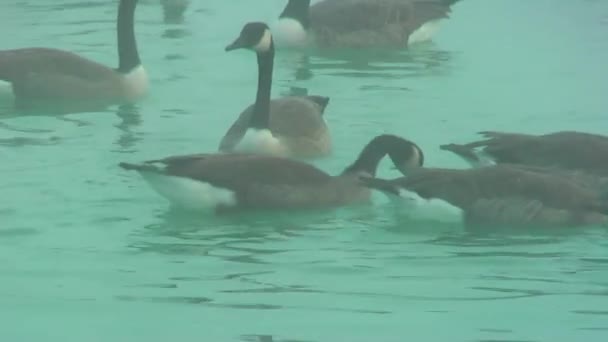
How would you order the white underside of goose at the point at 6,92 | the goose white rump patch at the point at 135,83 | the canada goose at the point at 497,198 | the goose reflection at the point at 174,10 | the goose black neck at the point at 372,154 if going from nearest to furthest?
the canada goose at the point at 497,198, the goose black neck at the point at 372,154, the white underside of goose at the point at 6,92, the goose white rump patch at the point at 135,83, the goose reflection at the point at 174,10

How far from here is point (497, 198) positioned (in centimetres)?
1004

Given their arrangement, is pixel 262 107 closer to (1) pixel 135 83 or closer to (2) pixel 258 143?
(2) pixel 258 143

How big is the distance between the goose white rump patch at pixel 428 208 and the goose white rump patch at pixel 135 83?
491 centimetres

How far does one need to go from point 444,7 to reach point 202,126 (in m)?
5.95

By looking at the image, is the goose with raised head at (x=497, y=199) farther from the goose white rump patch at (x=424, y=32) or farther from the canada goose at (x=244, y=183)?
the goose white rump patch at (x=424, y=32)

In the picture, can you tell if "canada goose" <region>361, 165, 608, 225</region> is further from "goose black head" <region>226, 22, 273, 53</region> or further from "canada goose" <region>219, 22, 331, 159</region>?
"goose black head" <region>226, 22, 273, 53</region>

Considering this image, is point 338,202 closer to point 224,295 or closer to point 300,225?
point 300,225

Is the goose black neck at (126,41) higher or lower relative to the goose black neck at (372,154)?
higher

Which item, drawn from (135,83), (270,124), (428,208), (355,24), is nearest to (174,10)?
(355,24)

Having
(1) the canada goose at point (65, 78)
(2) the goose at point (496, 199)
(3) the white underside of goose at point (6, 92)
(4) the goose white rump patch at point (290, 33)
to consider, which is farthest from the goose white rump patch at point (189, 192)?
(4) the goose white rump patch at point (290, 33)

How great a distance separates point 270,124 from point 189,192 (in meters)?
1.91

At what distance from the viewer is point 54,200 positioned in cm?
1063

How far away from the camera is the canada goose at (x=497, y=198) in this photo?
10.0m

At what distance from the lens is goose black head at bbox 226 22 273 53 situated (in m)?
12.4
